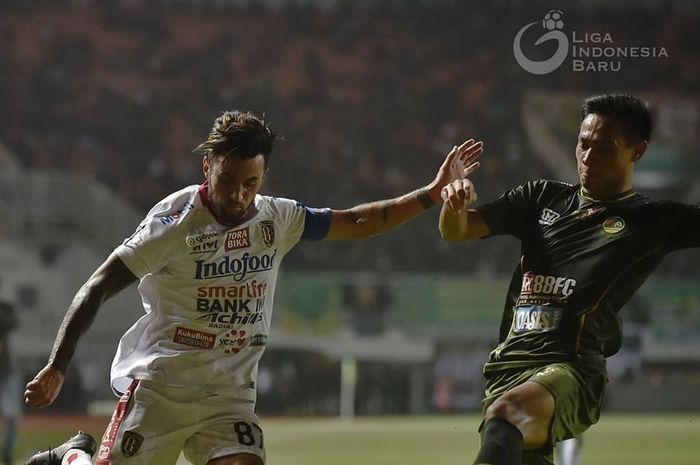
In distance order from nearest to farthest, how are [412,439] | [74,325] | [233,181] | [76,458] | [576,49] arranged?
[74,325] → [233,181] → [76,458] → [576,49] → [412,439]

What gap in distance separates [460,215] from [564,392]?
2.05 feet

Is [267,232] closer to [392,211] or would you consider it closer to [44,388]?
[392,211]

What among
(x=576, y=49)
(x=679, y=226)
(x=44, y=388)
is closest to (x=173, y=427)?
(x=44, y=388)

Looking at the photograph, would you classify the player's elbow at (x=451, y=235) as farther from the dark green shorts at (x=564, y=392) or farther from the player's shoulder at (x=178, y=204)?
the player's shoulder at (x=178, y=204)

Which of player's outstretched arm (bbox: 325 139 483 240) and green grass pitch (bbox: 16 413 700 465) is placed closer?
player's outstretched arm (bbox: 325 139 483 240)

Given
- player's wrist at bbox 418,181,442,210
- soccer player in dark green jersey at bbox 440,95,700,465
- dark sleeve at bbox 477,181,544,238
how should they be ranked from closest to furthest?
soccer player in dark green jersey at bbox 440,95,700,465, dark sleeve at bbox 477,181,544,238, player's wrist at bbox 418,181,442,210

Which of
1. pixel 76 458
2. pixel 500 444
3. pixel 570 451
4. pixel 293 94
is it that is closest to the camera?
pixel 500 444

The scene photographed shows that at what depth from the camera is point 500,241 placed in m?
12.1

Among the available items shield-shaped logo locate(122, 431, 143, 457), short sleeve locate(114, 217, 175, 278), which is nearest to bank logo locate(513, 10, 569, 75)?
short sleeve locate(114, 217, 175, 278)

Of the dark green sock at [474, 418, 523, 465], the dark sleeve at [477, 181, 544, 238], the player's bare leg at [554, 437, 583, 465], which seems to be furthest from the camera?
the player's bare leg at [554, 437, 583, 465]

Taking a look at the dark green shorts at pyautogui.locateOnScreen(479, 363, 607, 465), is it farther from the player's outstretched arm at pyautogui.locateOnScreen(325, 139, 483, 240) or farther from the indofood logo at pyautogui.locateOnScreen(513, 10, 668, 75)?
the indofood logo at pyautogui.locateOnScreen(513, 10, 668, 75)

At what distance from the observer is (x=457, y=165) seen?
11.3 ft

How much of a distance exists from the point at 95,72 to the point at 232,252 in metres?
10.5

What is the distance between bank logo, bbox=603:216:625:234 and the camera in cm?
306
